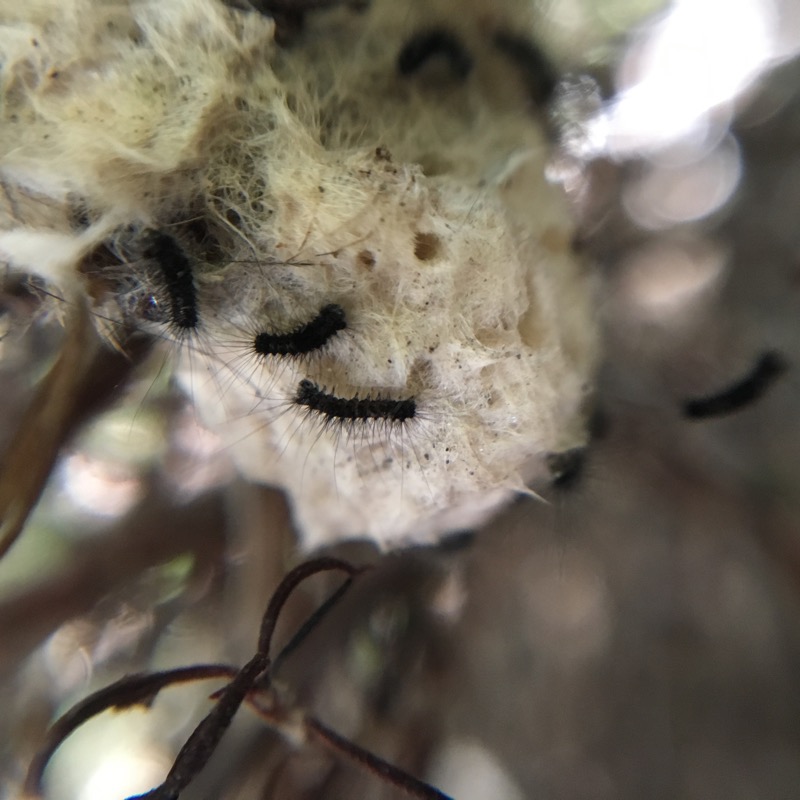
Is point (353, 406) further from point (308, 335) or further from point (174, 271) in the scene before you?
point (174, 271)

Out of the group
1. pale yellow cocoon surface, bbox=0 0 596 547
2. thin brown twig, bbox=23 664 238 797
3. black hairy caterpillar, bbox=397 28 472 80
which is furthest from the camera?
thin brown twig, bbox=23 664 238 797

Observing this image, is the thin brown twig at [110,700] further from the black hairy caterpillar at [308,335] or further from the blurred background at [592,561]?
the black hairy caterpillar at [308,335]

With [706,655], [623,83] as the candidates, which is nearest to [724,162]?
[623,83]

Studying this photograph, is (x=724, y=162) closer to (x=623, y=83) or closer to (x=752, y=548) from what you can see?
(x=623, y=83)

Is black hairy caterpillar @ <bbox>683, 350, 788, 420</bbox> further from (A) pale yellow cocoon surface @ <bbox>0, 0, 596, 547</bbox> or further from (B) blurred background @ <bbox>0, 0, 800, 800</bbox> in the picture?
(A) pale yellow cocoon surface @ <bbox>0, 0, 596, 547</bbox>

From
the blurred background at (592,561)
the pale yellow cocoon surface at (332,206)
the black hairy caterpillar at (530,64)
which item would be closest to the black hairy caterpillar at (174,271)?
the pale yellow cocoon surface at (332,206)

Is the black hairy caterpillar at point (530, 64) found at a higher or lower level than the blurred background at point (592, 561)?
higher

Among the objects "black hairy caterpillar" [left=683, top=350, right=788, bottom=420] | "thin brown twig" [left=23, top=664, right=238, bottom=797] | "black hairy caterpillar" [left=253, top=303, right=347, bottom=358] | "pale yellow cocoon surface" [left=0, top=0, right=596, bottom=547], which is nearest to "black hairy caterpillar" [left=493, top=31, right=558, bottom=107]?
"pale yellow cocoon surface" [left=0, top=0, right=596, bottom=547]
